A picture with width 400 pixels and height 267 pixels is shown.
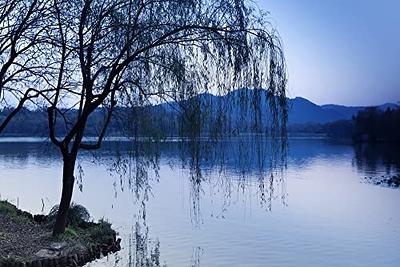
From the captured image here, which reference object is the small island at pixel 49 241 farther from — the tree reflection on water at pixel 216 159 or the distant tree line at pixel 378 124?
the distant tree line at pixel 378 124

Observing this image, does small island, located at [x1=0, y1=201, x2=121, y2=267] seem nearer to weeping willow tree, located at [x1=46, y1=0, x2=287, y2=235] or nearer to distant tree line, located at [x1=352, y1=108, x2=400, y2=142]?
weeping willow tree, located at [x1=46, y1=0, x2=287, y2=235]

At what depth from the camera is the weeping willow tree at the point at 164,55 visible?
618 cm

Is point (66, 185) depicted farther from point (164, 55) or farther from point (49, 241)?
point (164, 55)

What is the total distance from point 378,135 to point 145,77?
288ft

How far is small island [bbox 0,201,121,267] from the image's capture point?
9031 mm

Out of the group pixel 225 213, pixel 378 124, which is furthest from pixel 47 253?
pixel 378 124

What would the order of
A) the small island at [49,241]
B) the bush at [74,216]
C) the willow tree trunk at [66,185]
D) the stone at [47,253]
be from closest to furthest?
the small island at [49,241] < the stone at [47,253] < the willow tree trunk at [66,185] < the bush at [74,216]

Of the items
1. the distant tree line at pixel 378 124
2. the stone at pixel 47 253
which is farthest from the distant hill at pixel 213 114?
the distant tree line at pixel 378 124

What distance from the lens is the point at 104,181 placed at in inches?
1055

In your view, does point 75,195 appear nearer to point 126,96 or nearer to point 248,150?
point 126,96

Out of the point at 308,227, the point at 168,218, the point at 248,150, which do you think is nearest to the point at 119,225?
the point at 168,218

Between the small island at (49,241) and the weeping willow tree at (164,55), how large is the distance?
83.2 inches

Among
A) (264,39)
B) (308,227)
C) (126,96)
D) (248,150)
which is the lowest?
(308,227)

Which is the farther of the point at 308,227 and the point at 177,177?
the point at 177,177
